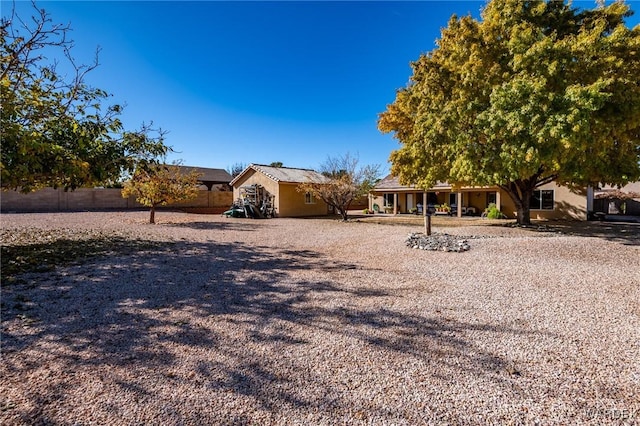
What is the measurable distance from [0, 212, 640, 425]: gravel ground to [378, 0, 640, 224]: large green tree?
4.76m

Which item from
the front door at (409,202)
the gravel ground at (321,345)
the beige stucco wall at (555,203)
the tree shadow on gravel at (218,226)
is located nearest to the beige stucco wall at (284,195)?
the tree shadow on gravel at (218,226)

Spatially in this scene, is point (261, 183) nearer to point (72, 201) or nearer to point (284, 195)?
point (284, 195)

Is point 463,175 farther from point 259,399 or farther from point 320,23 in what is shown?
point 259,399

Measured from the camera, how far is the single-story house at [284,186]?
23483mm

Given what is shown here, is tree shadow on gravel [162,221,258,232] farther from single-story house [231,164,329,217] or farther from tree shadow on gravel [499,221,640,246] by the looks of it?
tree shadow on gravel [499,221,640,246]

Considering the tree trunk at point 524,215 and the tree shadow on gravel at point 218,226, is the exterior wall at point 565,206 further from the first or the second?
the tree shadow on gravel at point 218,226

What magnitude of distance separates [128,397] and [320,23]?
1406cm

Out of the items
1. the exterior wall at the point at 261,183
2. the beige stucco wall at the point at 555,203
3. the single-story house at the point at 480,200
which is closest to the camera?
the beige stucco wall at the point at 555,203

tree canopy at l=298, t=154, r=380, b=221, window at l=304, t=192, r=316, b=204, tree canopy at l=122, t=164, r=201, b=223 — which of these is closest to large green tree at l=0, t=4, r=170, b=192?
tree canopy at l=122, t=164, r=201, b=223

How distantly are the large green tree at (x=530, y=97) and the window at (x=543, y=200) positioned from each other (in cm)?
708

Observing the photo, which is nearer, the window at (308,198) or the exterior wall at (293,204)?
the exterior wall at (293,204)

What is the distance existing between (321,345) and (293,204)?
830 inches

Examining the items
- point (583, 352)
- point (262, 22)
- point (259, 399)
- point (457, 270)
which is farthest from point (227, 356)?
point (262, 22)

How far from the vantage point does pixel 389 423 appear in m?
2.37
